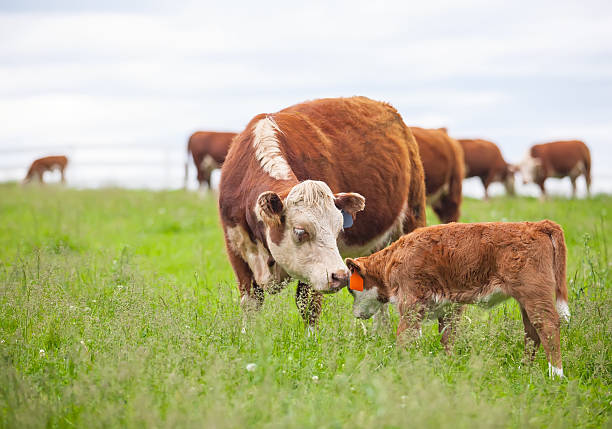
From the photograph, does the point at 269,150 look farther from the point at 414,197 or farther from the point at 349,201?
the point at 414,197

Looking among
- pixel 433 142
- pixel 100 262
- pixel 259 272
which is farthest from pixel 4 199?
pixel 259 272

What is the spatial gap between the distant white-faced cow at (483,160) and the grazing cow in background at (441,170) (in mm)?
12657

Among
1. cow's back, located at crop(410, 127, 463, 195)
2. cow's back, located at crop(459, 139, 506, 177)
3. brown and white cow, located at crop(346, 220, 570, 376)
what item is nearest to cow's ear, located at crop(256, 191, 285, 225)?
brown and white cow, located at crop(346, 220, 570, 376)

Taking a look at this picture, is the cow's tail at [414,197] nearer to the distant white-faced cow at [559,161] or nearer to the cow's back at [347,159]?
the cow's back at [347,159]

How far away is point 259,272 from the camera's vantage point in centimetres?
588

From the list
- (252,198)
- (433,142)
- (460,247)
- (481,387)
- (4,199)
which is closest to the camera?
(481,387)

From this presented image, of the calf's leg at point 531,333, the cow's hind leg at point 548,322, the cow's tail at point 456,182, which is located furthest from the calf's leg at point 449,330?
the cow's tail at point 456,182

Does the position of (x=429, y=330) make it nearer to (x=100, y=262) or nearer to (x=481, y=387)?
(x=481, y=387)

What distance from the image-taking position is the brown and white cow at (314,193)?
519 centimetres

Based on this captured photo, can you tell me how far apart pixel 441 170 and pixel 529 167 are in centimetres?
1469

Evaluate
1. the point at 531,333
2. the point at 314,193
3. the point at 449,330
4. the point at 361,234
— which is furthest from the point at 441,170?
the point at 314,193

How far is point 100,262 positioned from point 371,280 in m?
4.12

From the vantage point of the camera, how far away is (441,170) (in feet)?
30.9

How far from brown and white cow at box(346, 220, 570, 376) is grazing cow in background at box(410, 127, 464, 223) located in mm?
3883
